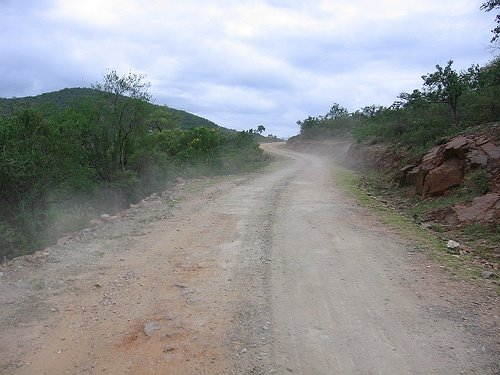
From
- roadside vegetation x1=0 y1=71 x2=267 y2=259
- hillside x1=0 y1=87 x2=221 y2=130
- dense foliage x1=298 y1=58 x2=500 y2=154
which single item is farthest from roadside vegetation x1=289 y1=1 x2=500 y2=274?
hillside x1=0 y1=87 x2=221 y2=130

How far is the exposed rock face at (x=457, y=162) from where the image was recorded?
1155 cm

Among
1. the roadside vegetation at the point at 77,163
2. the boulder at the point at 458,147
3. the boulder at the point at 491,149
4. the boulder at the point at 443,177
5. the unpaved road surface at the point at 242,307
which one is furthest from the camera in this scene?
the boulder at the point at 458,147

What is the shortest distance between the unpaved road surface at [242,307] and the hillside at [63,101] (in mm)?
6801

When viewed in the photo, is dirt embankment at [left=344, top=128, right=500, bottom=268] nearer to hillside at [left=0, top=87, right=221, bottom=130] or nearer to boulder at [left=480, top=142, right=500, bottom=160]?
boulder at [left=480, top=142, right=500, bottom=160]

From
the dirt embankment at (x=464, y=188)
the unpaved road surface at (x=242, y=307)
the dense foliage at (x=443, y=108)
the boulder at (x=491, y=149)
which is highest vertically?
the dense foliage at (x=443, y=108)

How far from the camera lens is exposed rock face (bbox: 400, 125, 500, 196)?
455 inches

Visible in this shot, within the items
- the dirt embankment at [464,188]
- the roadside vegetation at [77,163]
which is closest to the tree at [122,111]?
the roadside vegetation at [77,163]

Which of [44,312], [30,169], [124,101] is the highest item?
[124,101]

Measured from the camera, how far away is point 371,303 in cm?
569

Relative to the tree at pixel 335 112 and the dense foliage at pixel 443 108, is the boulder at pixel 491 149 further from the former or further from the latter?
the tree at pixel 335 112

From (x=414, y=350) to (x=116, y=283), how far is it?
417cm

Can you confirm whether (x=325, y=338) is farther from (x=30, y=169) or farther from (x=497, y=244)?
(x=30, y=169)

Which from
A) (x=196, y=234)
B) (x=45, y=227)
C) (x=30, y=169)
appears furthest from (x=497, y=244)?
(x=30, y=169)

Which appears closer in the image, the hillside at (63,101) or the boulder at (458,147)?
the boulder at (458,147)
